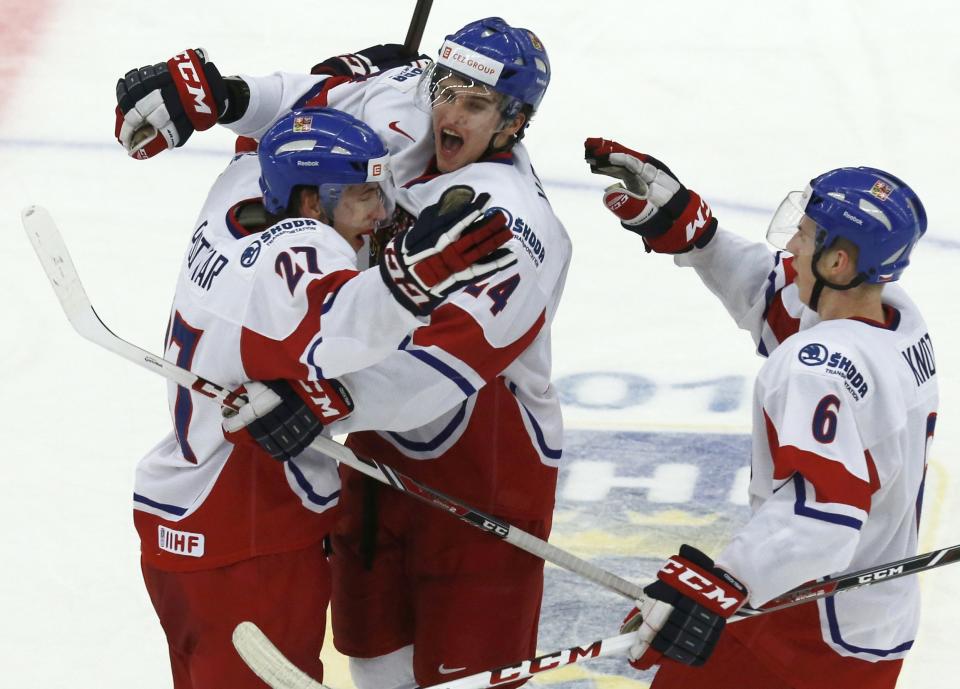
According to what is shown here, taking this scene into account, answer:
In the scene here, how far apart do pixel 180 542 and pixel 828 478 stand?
1.21 m

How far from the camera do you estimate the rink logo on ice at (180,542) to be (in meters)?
2.92

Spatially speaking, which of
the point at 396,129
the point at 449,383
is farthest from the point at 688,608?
the point at 396,129

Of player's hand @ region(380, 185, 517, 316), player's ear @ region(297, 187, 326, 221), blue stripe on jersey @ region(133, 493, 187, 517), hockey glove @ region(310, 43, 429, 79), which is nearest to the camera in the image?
player's hand @ region(380, 185, 517, 316)

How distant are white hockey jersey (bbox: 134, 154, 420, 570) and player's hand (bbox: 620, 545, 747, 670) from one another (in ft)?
2.12

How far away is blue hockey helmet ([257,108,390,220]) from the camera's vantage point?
2779 mm

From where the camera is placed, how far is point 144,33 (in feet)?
23.5

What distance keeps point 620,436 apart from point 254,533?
194 centimetres

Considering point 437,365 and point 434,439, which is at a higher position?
point 437,365

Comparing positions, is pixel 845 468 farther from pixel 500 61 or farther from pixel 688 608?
pixel 500 61

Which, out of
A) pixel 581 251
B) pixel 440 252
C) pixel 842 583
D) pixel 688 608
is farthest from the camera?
pixel 581 251

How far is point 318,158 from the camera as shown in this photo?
2773mm

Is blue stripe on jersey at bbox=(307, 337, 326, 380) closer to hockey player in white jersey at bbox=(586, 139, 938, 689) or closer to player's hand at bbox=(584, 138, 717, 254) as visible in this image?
hockey player in white jersey at bbox=(586, 139, 938, 689)

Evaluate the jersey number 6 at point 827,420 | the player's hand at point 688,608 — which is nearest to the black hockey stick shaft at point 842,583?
the player's hand at point 688,608

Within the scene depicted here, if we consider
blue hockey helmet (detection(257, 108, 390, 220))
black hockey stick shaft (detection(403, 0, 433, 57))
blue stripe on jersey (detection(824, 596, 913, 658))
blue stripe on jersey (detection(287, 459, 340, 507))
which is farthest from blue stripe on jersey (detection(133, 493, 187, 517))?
black hockey stick shaft (detection(403, 0, 433, 57))
